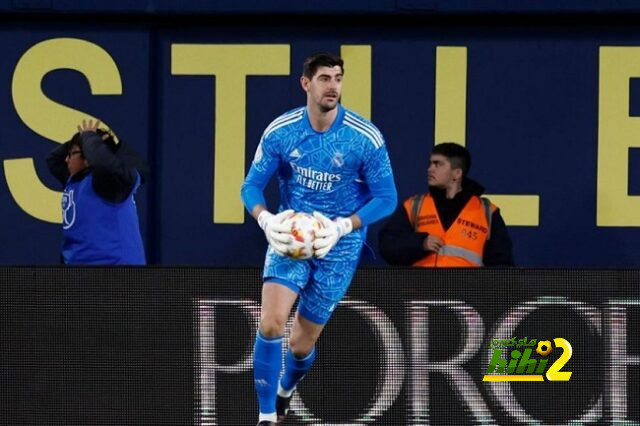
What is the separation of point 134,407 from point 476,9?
13.9ft

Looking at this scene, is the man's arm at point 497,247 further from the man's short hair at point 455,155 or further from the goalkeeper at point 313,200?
the goalkeeper at point 313,200

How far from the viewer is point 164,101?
38.6ft

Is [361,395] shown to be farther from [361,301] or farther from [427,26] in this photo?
[427,26]

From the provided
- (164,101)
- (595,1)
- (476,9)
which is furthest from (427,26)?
(164,101)

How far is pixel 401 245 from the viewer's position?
32.8ft

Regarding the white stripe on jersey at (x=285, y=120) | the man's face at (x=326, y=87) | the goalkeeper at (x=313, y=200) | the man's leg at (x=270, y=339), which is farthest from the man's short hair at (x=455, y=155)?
the man's leg at (x=270, y=339)

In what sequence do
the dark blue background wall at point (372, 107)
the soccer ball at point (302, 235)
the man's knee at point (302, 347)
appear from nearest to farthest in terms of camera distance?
the soccer ball at point (302, 235)
the man's knee at point (302, 347)
the dark blue background wall at point (372, 107)

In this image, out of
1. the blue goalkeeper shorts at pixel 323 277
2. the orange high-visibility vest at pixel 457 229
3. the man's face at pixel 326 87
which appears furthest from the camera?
the orange high-visibility vest at pixel 457 229

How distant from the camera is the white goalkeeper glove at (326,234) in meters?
7.84

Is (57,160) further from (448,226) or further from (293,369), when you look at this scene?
(293,369)

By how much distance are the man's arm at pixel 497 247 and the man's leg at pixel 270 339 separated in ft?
7.08

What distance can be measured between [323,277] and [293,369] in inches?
18.9

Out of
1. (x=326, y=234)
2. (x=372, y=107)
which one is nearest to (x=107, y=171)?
(x=326, y=234)

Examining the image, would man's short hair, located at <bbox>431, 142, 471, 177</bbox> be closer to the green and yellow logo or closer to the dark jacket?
the dark jacket
